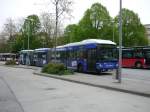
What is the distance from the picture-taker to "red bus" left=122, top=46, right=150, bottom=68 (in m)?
37.6

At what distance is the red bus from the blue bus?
37.7 ft

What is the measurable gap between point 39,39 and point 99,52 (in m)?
59.4

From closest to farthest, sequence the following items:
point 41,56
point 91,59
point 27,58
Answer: point 91,59, point 41,56, point 27,58

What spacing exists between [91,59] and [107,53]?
1656 mm

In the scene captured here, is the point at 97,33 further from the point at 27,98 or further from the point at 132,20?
the point at 27,98

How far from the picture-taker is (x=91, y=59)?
2878cm

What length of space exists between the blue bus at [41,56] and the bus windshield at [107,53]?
1901 cm

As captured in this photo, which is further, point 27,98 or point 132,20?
point 132,20

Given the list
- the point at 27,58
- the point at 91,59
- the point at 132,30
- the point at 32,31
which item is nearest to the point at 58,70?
the point at 91,59

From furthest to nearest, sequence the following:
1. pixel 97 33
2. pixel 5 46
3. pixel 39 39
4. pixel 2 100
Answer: pixel 5 46 → pixel 39 39 → pixel 97 33 → pixel 2 100

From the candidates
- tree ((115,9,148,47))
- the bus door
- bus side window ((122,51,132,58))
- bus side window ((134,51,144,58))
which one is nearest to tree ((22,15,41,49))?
tree ((115,9,148,47))

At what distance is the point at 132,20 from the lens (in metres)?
68.9

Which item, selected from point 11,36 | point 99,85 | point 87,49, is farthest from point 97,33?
point 99,85

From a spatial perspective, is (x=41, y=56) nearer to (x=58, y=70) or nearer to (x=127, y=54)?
(x=127, y=54)
